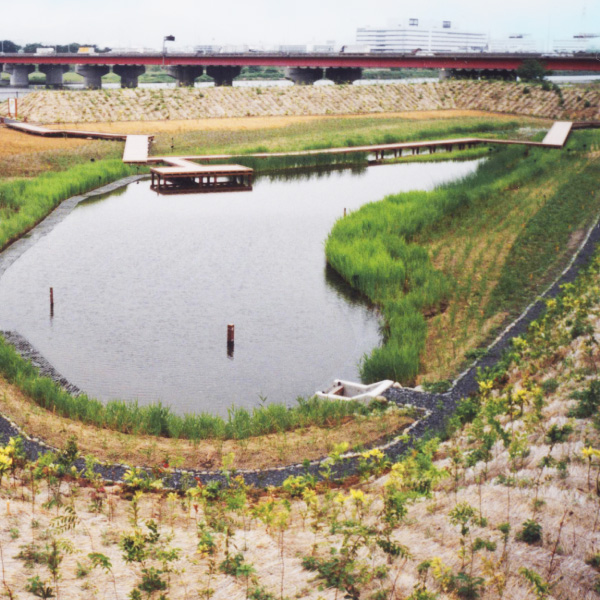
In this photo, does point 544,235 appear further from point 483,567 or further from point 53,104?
point 53,104

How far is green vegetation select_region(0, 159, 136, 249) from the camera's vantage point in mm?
24833

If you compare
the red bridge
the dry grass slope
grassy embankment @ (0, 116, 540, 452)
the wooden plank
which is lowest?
grassy embankment @ (0, 116, 540, 452)

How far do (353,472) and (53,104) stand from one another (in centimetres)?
5600

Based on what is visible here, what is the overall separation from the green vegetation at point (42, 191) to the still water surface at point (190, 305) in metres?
0.98

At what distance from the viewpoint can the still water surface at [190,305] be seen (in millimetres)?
14070

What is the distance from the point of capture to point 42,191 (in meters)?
29.1

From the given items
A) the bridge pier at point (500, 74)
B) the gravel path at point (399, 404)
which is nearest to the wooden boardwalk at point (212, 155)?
the gravel path at point (399, 404)

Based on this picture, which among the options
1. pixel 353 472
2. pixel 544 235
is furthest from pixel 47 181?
pixel 353 472

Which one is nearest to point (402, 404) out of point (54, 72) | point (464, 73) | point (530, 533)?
point (530, 533)

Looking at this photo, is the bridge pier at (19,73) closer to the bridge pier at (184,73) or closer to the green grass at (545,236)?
the bridge pier at (184,73)

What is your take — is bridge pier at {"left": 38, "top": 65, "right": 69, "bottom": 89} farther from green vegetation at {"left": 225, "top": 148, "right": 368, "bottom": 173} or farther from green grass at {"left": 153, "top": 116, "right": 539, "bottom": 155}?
green vegetation at {"left": 225, "top": 148, "right": 368, "bottom": 173}

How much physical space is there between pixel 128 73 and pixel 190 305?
264 ft

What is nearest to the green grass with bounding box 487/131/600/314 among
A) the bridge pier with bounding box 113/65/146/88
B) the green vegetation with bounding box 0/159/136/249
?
the green vegetation with bounding box 0/159/136/249

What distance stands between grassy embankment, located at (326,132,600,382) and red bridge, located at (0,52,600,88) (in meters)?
50.9
